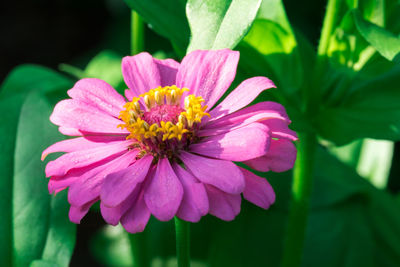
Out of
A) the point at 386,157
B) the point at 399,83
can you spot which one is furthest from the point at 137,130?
the point at 386,157

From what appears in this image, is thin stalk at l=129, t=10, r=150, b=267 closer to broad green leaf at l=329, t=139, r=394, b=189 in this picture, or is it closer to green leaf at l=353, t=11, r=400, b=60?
green leaf at l=353, t=11, r=400, b=60

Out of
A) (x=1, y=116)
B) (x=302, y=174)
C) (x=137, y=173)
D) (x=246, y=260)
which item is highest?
(x=137, y=173)

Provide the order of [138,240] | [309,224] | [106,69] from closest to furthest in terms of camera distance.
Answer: [138,240]
[309,224]
[106,69]

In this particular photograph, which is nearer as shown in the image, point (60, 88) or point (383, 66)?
point (383, 66)

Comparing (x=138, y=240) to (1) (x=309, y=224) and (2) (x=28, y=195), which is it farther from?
(1) (x=309, y=224)

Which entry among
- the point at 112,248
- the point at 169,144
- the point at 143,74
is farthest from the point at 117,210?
the point at 112,248

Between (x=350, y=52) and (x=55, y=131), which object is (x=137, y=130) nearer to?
(x=55, y=131)

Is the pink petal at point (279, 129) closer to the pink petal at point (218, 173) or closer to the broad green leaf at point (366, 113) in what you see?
the pink petal at point (218, 173)
